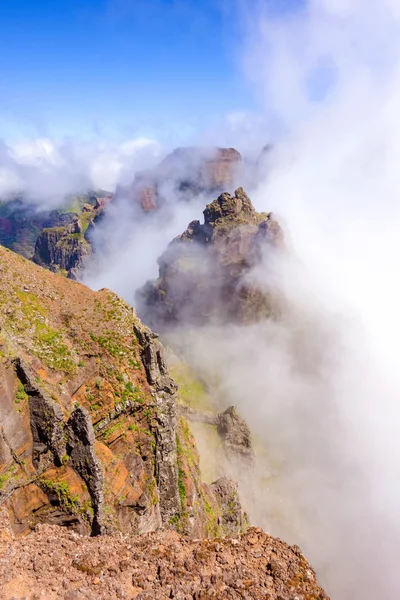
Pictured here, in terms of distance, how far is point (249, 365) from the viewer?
528 feet

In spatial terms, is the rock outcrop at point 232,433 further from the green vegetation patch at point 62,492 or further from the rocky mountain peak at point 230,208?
the rocky mountain peak at point 230,208

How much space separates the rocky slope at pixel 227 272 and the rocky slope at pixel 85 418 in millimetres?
133931

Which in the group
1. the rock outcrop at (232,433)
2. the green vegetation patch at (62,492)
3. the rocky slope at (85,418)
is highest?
the rock outcrop at (232,433)

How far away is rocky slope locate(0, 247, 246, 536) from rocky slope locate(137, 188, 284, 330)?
439 feet

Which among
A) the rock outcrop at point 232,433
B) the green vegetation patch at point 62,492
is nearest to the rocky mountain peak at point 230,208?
the rock outcrop at point 232,433

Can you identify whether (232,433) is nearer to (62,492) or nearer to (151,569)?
(62,492)

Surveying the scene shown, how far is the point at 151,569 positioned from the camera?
19578 millimetres

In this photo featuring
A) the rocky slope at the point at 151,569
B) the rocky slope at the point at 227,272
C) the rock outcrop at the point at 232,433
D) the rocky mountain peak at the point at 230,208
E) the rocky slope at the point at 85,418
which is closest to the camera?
the rocky slope at the point at 151,569

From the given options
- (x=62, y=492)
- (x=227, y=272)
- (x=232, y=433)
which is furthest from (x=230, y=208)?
(x=62, y=492)

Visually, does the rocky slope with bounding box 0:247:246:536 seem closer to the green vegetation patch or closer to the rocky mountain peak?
the green vegetation patch

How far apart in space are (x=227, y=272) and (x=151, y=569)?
171055 millimetres

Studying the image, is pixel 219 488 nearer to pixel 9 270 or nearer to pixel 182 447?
pixel 182 447

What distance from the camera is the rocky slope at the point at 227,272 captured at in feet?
584

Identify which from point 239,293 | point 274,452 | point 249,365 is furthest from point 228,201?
point 274,452
